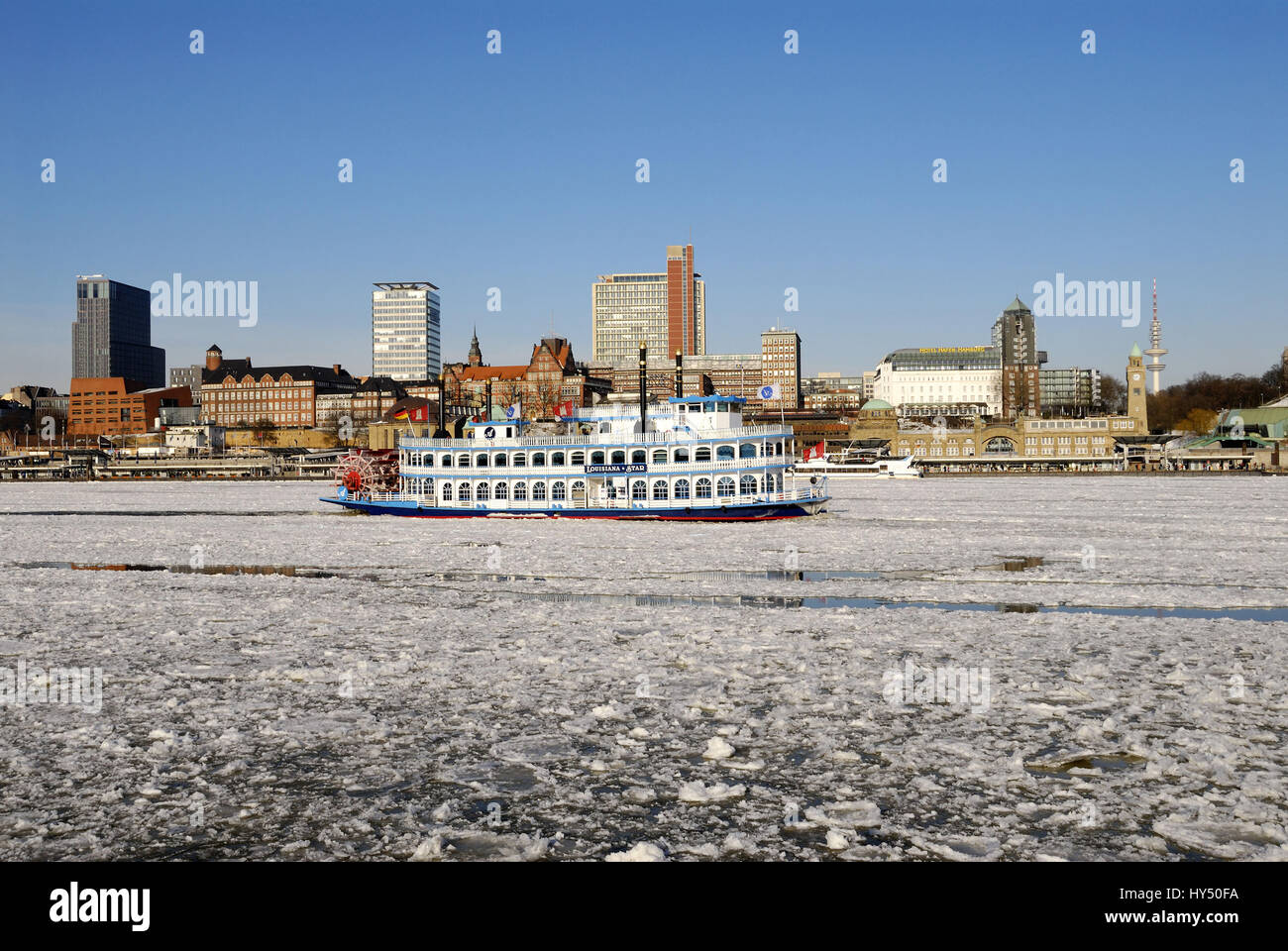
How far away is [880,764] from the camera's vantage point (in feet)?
33.0

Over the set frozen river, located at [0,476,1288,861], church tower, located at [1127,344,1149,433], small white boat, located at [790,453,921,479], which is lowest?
frozen river, located at [0,476,1288,861]

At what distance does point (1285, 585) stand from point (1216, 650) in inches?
384

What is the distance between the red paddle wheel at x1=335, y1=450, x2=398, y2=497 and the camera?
235ft

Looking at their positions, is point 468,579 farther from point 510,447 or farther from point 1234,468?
point 1234,468

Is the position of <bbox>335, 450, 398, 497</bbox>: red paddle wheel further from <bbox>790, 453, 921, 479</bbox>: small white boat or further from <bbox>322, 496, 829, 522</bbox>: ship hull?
<bbox>790, 453, 921, 479</bbox>: small white boat

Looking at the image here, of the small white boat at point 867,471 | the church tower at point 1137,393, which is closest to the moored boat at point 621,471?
the small white boat at point 867,471

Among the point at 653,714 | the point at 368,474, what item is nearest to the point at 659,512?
the point at 368,474

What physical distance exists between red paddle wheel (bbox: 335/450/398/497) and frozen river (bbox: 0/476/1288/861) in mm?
44771

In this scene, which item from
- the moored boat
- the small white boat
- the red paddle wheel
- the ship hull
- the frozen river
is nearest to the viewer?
the frozen river

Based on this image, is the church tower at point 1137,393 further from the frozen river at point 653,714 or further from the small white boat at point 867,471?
the frozen river at point 653,714

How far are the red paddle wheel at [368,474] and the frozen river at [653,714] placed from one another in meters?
44.8

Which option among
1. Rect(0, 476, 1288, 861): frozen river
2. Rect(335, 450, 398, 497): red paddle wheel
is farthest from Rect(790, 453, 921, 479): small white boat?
Rect(0, 476, 1288, 861): frozen river

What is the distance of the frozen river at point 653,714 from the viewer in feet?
27.3
